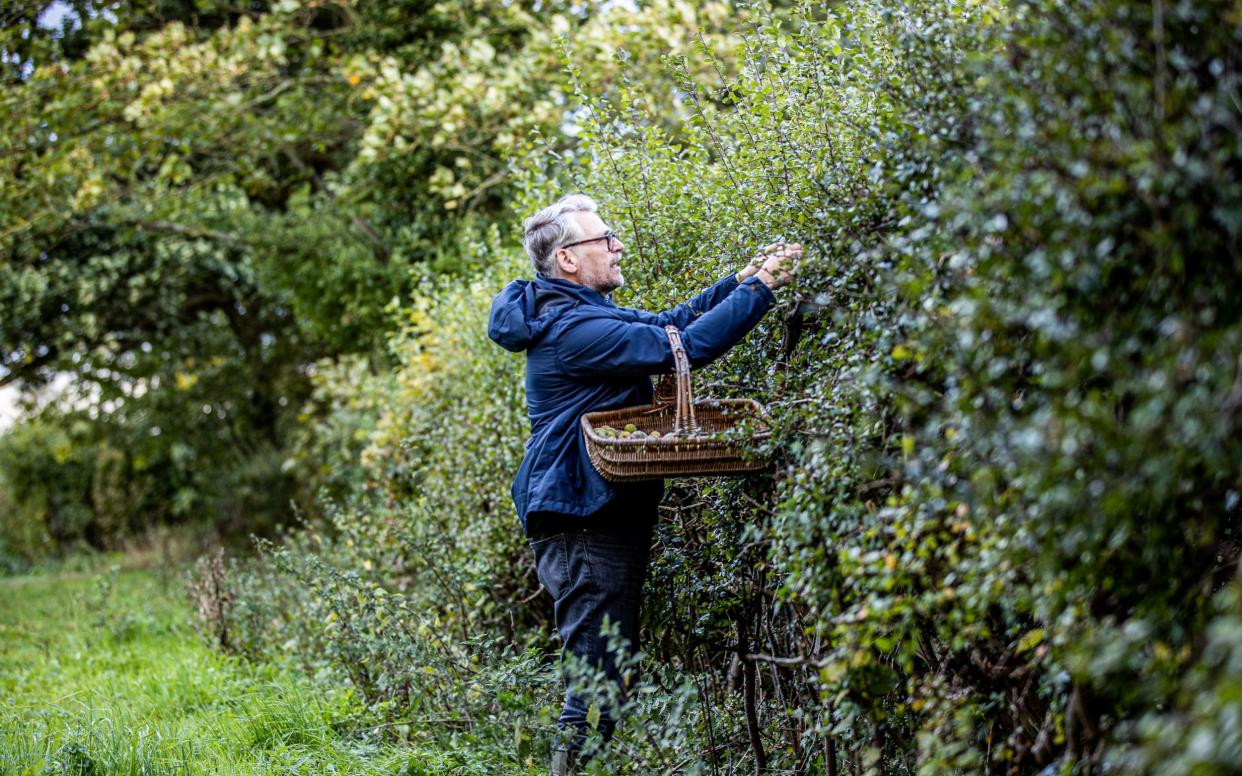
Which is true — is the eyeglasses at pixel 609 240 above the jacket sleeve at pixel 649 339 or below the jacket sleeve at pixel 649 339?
above

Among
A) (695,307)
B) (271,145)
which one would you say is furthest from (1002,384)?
(271,145)

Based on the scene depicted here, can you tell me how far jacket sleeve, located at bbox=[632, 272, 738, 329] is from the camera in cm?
339

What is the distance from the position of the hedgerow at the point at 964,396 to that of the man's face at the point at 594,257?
398 millimetres

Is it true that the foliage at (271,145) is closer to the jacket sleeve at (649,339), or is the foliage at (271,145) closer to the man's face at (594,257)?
the man's face at (594,257)

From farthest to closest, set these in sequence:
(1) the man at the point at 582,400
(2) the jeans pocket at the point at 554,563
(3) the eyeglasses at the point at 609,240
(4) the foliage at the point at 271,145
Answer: (4) the foliage at the point at 271,145 → (3) the eyeglasses at the point at 609,240 → (2) the jeans pocket at the point at 554,563 → (1) the man at the point at 582,400

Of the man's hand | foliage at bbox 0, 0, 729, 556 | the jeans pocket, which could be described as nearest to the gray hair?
the man's hand

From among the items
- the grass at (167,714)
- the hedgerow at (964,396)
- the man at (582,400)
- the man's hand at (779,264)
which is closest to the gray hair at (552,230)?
the man at (582,400)

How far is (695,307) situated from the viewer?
3.48m

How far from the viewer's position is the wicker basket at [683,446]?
299 centimetres

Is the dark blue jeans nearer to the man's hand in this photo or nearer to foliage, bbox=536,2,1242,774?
foliage, bbox=536,2,1242,774

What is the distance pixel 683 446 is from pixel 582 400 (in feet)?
1.96

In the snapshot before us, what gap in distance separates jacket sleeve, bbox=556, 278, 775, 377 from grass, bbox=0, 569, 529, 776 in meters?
1.33

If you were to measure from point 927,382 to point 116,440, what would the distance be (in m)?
14.7

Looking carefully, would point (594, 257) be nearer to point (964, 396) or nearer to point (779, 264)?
point (779, 264)
